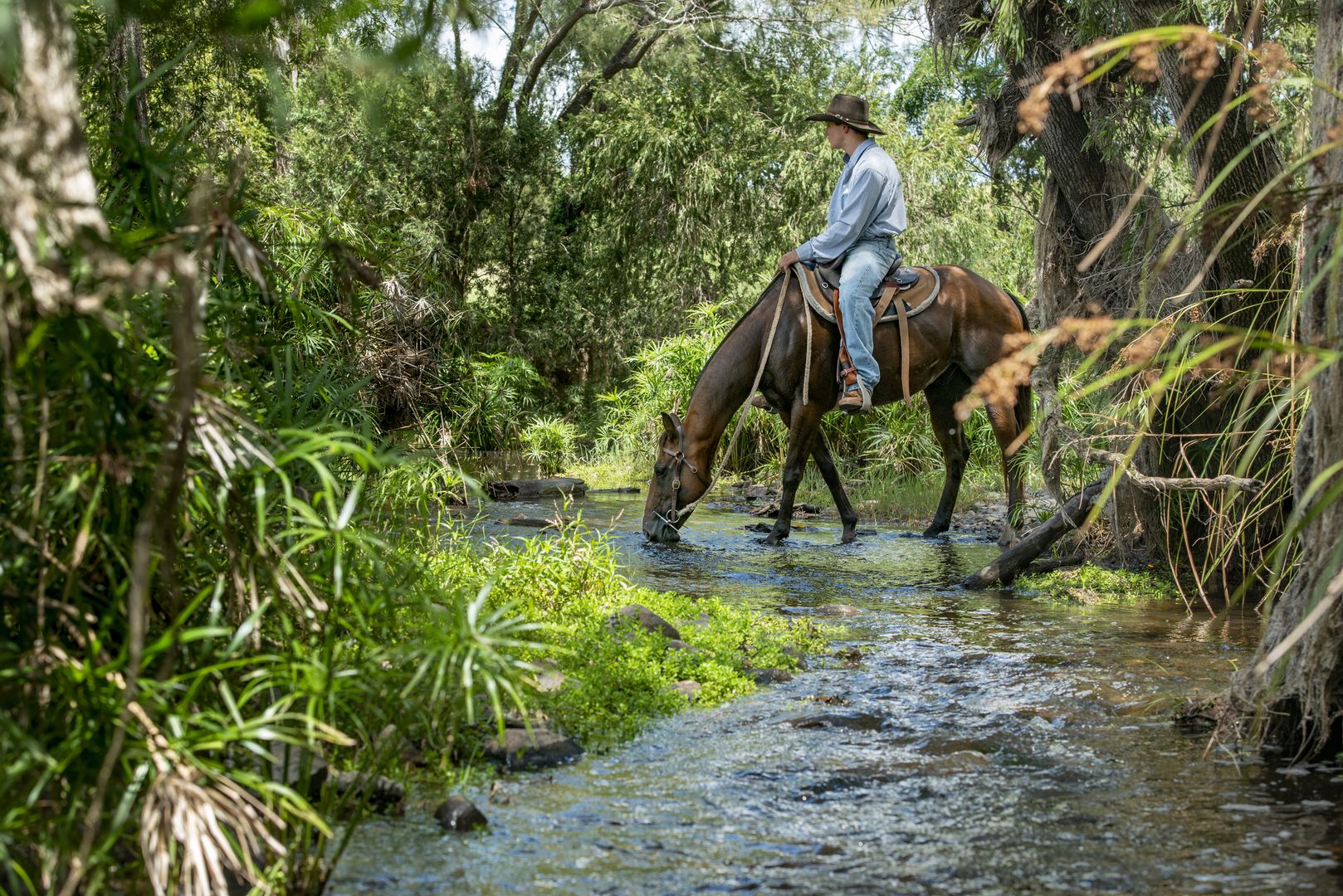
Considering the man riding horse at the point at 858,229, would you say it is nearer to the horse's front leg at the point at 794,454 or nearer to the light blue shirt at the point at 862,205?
the light blue shirt at the point at 862,205

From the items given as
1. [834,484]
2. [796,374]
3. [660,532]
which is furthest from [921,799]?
[834,484]

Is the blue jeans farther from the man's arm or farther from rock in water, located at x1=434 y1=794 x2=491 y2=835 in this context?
rock in water, located at x1=434 y1=794 x2=491 y2=835

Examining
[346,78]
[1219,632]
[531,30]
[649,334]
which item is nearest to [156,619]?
[346,78]

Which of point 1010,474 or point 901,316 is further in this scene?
point 1010,474

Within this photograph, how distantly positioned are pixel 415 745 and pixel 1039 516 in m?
6.75

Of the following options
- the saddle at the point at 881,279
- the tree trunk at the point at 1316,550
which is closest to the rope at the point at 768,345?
the saddle at the point at 881,279

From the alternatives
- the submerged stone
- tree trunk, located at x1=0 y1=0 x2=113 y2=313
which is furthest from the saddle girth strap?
tree trunk, located at x1=0 y1=0 x2=113 y2=313

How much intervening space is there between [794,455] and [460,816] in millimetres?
6219

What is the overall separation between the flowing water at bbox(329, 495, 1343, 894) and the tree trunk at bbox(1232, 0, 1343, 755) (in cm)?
15

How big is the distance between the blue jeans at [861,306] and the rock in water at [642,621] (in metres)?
3.96

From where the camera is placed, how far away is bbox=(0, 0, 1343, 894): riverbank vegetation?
7.50ft

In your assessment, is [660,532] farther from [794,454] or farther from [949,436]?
[949,436]

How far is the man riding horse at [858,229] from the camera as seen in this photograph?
870 cm

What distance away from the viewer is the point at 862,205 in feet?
28.5
